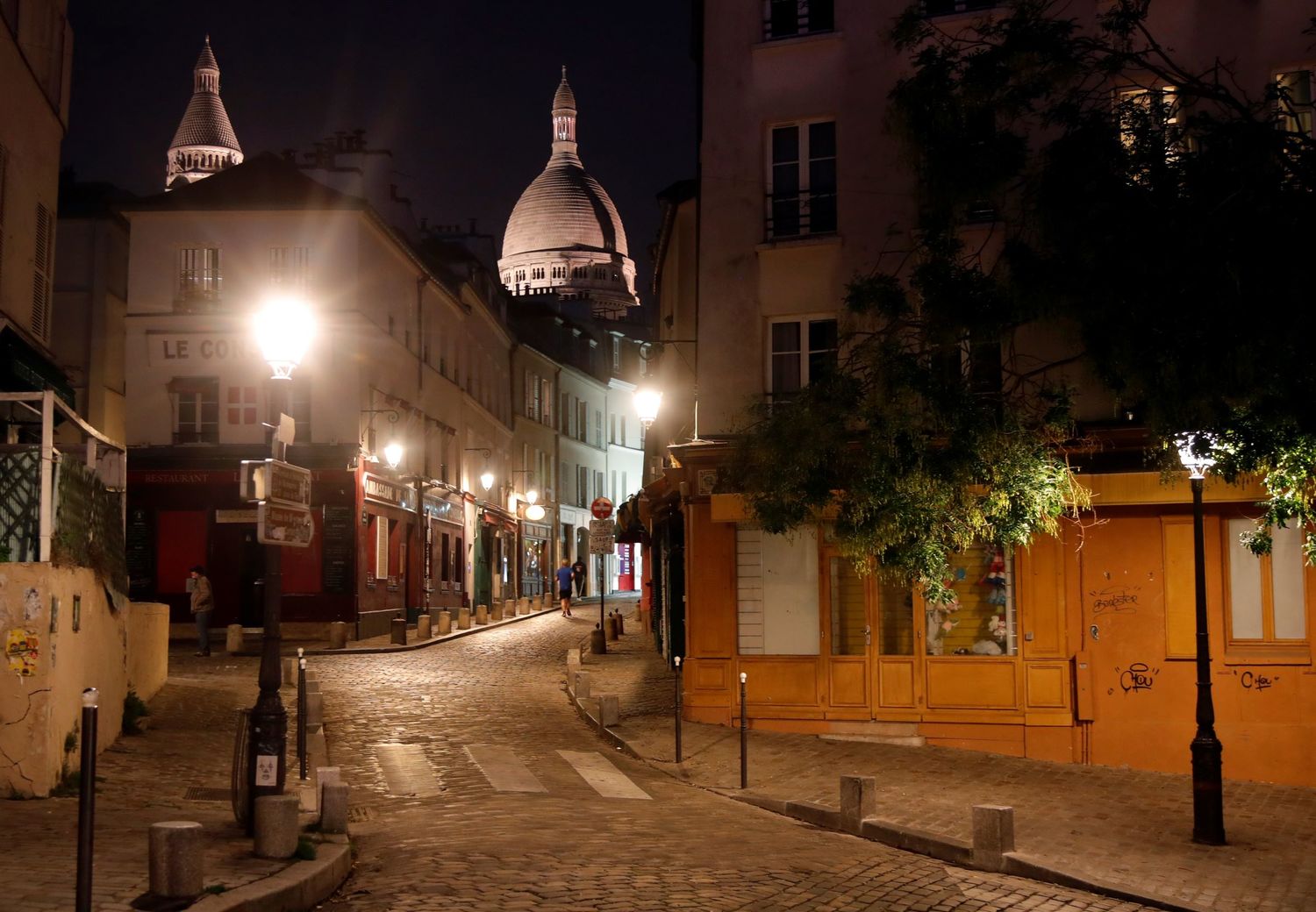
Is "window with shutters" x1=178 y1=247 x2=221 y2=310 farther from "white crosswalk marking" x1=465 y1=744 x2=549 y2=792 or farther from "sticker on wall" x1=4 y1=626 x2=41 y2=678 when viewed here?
"sticker on wall" x1=4 y1=626 x2=41 y2=678

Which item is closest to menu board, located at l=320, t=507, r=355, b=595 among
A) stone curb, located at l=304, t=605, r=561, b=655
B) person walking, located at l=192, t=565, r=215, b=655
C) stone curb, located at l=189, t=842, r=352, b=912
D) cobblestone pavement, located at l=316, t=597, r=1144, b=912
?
stone curb, located at l=304, t=605, r=561, b=655

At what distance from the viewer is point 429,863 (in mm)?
9977

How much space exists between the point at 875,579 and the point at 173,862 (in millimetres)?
11462

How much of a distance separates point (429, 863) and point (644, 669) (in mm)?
16402

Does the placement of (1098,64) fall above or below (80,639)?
above

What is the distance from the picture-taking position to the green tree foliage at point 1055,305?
11.8 meters

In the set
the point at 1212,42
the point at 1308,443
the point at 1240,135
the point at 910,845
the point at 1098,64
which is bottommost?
the point at 910,845

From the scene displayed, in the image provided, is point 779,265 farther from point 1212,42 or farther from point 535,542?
point 535,542

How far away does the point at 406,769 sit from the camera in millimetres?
15234

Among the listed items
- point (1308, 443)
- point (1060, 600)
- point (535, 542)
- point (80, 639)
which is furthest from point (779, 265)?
point (535, 542)

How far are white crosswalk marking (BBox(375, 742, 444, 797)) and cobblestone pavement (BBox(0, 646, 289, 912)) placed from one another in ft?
5.08

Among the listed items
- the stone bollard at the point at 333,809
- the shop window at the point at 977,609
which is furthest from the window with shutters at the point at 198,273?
the stone bollard at the point at 333,809

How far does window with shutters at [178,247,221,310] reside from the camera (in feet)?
118

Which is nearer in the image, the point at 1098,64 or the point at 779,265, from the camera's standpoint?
the point at 1098,64
